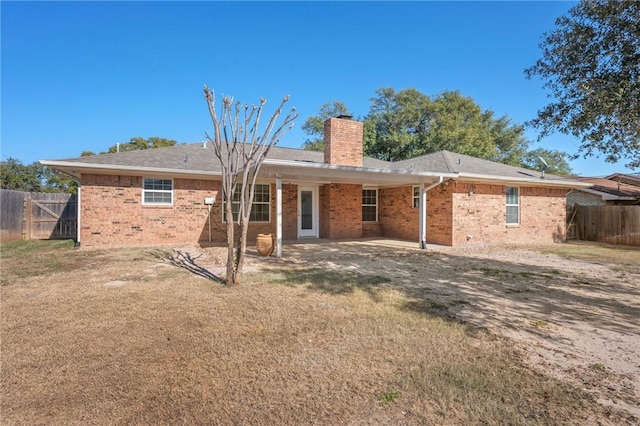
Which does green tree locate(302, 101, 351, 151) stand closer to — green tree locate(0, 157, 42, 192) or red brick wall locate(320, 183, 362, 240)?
red brick wall locate(320, 183, 362, 240)

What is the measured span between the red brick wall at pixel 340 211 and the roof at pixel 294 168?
1.52m

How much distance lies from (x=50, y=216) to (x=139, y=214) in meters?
5.55

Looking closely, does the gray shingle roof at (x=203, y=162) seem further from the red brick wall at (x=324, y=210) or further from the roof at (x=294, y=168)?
the red brick wall at (x=324, y=210)

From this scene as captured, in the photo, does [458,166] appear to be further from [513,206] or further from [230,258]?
[230,258]

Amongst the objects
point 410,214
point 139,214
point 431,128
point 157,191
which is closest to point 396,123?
point 431,128

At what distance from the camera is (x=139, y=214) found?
37.1 feet

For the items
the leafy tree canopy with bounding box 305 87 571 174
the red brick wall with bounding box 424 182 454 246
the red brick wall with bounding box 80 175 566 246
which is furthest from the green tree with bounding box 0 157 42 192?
the red brick wall with bounding box 424 182 454 246

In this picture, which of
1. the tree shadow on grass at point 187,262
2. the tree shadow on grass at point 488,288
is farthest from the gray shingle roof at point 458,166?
the tree shadow on grass at point 187,262

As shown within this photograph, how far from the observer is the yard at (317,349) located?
7.84 feet

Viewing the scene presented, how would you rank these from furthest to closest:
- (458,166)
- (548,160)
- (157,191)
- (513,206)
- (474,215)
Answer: (548,160) → (513,206) → (458,166) → (474,215) → (157,191)

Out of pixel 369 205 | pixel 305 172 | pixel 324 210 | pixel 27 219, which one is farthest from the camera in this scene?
pixel 369 205

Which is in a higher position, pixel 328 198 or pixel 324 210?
pixel 328 198

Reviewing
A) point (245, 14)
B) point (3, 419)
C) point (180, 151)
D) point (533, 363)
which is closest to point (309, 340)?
point (533, 363)

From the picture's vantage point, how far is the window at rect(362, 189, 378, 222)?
15.2 m
